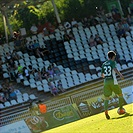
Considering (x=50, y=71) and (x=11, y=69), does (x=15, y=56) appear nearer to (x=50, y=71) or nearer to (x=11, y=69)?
(x=11, y=69)

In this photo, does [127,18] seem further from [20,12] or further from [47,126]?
[47,126]

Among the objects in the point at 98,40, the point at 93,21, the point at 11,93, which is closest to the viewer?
the point at 11,93

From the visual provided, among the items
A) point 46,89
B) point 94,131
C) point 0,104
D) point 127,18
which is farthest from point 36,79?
point 94,131

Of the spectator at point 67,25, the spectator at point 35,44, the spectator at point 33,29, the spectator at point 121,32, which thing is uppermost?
the spectator at point 33,29

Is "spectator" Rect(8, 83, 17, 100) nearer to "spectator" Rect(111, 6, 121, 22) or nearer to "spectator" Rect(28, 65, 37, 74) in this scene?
"spectator" Rect(28, 65, 37, 74)

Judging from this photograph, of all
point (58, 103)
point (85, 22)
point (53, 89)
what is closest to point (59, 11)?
point (85, 22)

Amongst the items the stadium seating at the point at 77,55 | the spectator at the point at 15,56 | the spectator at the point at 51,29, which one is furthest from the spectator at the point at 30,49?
the spectator at the point at 51,29

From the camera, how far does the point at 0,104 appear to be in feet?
69.9

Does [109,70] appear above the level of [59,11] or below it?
below

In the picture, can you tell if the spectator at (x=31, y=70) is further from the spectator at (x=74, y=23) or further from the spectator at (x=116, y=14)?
the spectator at (x=116, y=14)

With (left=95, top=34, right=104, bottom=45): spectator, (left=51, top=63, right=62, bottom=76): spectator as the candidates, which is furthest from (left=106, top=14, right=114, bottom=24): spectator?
(left=51, top=63, right=62, bottom=76): spectator

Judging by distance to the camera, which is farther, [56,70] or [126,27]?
[126,27]

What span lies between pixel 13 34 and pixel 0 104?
6.70 m

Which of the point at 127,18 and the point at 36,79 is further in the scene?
the point at 127,18
